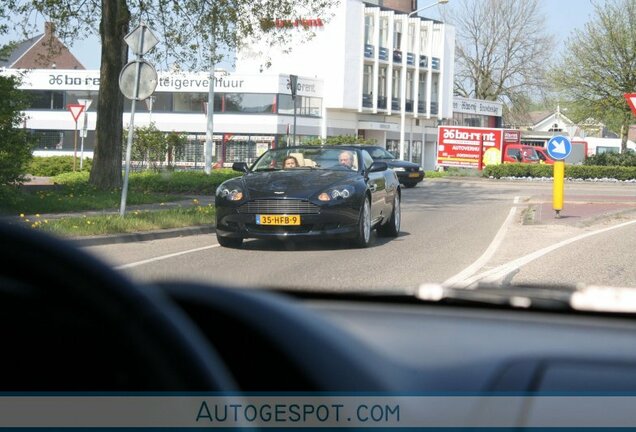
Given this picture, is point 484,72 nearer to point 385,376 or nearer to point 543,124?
point 543,124

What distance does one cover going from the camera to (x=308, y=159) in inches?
508

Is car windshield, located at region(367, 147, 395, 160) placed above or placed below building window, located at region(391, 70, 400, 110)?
below

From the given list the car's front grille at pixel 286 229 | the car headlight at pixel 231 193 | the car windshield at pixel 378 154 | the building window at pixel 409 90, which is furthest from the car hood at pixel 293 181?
the building window at pixel 409 90

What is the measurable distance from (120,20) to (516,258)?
482 inches

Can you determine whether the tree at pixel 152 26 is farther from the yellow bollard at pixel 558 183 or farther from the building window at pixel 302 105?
the building window at pixel 302 105

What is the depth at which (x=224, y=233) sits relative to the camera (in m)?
12.1

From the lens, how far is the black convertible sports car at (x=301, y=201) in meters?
11.6

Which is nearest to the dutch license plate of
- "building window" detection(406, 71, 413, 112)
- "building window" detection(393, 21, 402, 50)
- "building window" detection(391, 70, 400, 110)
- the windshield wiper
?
the windshield wiper

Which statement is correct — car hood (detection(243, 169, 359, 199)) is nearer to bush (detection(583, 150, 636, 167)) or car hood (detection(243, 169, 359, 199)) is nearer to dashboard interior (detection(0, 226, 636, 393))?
dashboard interior (detection(0, 226, 636, 393))

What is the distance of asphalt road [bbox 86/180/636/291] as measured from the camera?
9.38 metres

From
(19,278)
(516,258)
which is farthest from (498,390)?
(516,258)

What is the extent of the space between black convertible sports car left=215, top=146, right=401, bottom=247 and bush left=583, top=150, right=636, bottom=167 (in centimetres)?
3877

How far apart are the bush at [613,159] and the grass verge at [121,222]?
3717 centimetres

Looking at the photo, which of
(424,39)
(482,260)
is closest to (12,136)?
(482,260)
